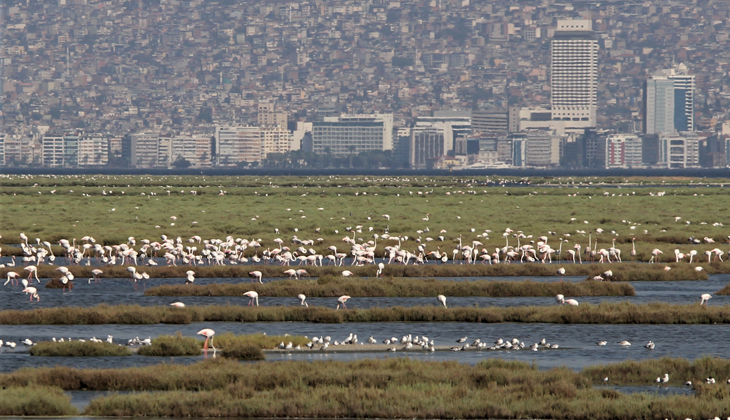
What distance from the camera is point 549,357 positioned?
25172 millimetres

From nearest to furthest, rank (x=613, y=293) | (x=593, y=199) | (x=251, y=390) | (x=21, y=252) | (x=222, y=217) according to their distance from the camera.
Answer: (x=251, y=390) → (x=613, y=293) → (x=21, y=252) → (x=222, y=217) → (x=593, y=199)

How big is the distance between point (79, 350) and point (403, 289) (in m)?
12.9

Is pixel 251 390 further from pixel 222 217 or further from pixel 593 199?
pixel 593 199

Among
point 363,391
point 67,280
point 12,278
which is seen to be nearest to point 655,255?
point 67,280

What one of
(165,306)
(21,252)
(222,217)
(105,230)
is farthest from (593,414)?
(222,217)

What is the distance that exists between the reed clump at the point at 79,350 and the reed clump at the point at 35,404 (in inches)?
193

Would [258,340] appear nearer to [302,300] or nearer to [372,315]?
[372,315]

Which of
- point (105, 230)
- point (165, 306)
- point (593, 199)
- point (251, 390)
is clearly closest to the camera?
point (251, 390)

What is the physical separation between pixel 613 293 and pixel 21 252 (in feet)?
80.3

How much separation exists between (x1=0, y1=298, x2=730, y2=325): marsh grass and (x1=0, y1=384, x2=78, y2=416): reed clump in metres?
10.1

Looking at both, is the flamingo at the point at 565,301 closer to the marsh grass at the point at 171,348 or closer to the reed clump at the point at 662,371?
the reed clump at the point at 662,371

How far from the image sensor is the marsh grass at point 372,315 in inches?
1180

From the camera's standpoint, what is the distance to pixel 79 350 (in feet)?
81.8

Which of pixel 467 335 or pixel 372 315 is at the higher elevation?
pixel 372 315
